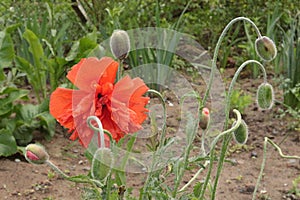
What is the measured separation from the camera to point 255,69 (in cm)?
402

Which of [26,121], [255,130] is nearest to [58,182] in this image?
[26,121]

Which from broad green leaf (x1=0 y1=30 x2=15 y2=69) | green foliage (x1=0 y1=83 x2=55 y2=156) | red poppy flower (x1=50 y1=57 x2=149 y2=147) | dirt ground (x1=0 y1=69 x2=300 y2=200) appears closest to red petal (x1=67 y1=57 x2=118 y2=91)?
red poppy flower (x1=50 y1=57 x2=149 y2=147)

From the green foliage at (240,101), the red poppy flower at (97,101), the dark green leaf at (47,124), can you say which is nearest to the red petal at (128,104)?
the red poppy flower at (97,101)

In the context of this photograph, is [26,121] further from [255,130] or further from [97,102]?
[97,102]

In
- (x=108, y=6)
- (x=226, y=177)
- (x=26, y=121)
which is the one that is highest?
(x=108, y=6)

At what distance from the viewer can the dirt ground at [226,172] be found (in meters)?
2.62

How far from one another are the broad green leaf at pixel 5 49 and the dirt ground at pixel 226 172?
45 cm

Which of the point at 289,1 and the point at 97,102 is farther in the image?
the point at 289,1

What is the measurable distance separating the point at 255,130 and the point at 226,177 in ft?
1.86

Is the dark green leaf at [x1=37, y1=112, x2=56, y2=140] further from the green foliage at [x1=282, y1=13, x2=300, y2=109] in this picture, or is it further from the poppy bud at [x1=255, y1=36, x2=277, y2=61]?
the poppy bud at [x1=255, y1=36, x2=277, y2=61]

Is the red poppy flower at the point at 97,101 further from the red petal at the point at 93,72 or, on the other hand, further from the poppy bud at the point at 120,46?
the poppy bud at the point at 120,46

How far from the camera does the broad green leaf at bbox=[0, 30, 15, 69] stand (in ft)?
9.41

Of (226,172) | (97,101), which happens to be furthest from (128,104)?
(226,172)

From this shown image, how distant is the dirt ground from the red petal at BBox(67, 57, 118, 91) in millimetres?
1318
